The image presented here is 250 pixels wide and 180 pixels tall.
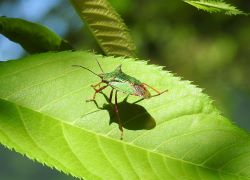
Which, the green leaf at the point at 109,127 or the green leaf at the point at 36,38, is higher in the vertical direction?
the green leaf at the point at 36,38

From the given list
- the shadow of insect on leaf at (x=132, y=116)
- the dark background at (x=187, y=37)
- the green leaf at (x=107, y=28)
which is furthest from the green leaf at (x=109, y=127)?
the dark background at (x=187, y=37)

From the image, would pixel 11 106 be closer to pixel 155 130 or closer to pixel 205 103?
pixel 155 130

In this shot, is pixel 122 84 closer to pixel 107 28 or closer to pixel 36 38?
pixel 107 28

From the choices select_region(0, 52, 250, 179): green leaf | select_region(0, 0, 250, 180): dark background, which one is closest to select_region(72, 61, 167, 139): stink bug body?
select_region(0, 52, 250, 179): green leaf

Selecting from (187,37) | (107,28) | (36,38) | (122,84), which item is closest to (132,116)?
(122,84)

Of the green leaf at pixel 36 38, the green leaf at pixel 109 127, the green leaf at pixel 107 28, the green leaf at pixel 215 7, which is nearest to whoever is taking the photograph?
the green leaf at pixel 109 127

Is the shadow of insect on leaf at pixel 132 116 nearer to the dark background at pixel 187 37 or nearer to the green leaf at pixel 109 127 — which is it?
the green leaf at pixel 109 127

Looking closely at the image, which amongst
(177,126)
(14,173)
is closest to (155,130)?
(177,126)

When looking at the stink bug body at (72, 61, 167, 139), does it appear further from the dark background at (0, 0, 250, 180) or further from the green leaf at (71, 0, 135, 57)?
the dark background at (0, 0, 250, 180)
